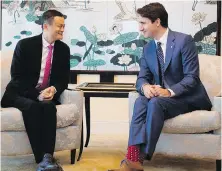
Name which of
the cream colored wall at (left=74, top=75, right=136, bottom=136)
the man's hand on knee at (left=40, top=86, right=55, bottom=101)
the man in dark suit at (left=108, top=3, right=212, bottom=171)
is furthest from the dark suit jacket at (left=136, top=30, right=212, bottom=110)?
the cream colored wall at (left=74, top=75, right=136, bottom=136)

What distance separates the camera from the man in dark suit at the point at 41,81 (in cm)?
287

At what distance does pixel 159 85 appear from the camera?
2953 millimetres

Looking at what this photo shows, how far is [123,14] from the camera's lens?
4.21 meters

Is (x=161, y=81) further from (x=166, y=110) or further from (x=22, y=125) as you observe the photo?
(x=22, y=125)

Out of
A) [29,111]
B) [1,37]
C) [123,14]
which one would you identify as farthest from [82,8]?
[29,111]

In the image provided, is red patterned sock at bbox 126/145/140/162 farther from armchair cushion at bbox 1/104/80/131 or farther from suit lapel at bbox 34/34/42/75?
suit lapel at bbox 34/34/42/75

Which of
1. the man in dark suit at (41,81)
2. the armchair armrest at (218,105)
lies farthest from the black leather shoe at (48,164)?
the armchair armrest at (218,105)

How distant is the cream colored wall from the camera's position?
4.34 meters

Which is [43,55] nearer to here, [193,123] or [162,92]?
[162,92]

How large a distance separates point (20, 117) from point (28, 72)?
45 cm

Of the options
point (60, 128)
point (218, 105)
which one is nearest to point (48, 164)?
point (60, 128)

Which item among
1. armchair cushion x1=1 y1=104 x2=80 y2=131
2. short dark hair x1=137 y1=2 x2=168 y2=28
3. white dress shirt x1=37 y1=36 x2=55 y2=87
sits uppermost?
short dark hair x1=137 y1=2 x2=168 y2=28

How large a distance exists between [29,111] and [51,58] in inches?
22.4

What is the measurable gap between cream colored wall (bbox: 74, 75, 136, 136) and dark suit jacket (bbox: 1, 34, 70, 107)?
110cm
